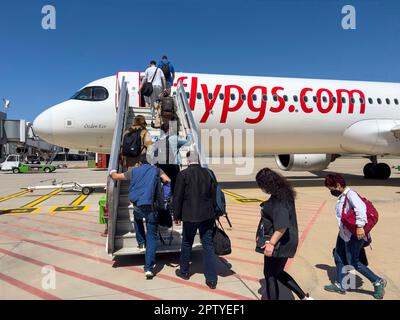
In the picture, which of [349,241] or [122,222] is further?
[122,222]

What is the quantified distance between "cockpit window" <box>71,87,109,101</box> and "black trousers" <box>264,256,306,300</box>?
9.76 metres

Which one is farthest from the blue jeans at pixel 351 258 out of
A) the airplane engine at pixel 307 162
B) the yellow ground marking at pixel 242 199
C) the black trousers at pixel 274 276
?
the airplane engine at pixel 307 162

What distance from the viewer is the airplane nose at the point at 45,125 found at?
36.1ft

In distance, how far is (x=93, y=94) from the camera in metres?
11.4

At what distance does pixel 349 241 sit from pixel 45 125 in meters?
10.7

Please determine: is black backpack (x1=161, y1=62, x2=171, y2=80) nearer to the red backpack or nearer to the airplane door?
the airplane door

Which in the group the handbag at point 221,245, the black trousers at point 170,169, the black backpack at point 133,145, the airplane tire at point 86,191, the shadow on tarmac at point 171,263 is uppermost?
the black backpack at point 133,145

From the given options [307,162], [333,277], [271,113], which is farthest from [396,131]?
[333,277]

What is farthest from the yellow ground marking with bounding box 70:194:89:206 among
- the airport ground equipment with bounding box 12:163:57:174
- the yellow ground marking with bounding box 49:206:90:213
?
the airport ground equipment with bounding box 12:163:57:174

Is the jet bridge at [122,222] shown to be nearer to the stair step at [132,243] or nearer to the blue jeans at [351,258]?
the stair step at [132,243]

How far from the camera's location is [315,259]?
17.0ft

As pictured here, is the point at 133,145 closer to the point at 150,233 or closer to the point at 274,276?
the point at 150,233

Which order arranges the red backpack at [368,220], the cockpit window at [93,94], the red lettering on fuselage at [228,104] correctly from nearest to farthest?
the red backpack at [368,220]
the cockpit window at [93,94]
the red lettering on fuselage at [228,104]
